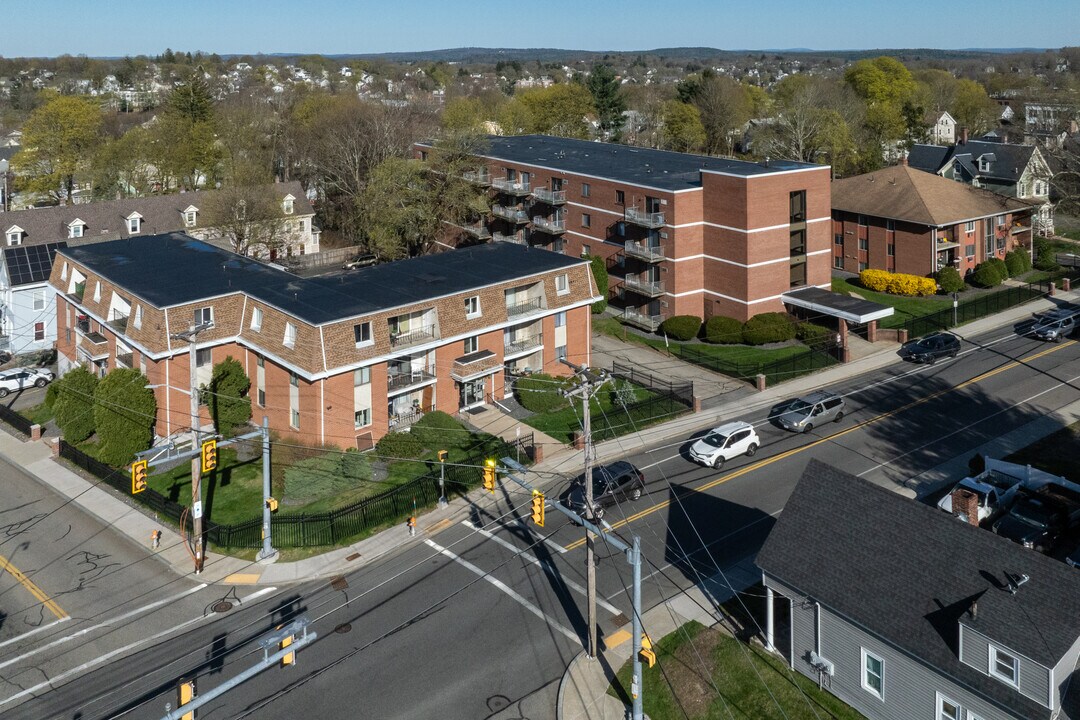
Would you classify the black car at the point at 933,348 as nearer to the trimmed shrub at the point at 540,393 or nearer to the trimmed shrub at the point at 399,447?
the trimmed shrub at the point at 540,393

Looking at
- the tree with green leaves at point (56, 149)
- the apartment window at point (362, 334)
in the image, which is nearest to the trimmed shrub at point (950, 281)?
the apartment window at point (362, 334)

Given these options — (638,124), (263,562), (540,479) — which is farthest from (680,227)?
(638,124)

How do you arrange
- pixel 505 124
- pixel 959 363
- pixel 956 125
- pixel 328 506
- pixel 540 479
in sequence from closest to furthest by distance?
pixel 328 506 → pixel 540 479 → pixel 959 363 → pixel 505 124 → pixel 956 125

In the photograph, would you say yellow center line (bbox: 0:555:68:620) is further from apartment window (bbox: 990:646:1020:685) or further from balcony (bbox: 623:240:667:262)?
balcony (bbox: 623:240:667:262)

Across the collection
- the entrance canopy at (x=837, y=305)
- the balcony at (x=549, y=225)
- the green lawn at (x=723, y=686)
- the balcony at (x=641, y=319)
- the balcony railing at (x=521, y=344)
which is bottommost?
the green lawn at (x=723, y=686)

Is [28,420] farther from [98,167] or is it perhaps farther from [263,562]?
[98,167]
